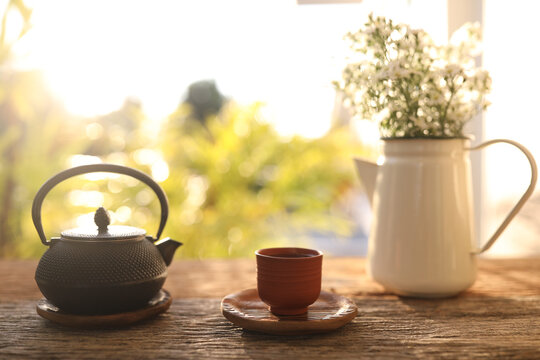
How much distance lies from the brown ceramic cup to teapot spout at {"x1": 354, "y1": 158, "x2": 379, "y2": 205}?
0.29 metres

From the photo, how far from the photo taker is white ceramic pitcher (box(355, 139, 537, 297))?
0.72 meters

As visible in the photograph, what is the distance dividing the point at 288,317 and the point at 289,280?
63 mm

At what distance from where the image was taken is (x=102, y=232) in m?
0.61

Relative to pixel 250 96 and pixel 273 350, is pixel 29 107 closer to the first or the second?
pixel 250 96

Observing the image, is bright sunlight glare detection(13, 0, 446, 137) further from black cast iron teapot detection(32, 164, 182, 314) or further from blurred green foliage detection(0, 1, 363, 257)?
black cast iron teapot detection(32, 164, 182, 314)

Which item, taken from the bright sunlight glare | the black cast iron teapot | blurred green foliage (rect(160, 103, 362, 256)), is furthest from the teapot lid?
blurred green foliage (rect(160, 103, 362, 256))

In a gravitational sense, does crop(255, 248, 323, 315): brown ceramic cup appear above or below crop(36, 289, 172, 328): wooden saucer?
above

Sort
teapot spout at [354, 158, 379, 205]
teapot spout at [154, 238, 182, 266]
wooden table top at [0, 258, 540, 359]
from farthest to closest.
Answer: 1. teapot spout at [354, 158, 379, 205]
2. teapot spout at [154, 238, 182, 266]
3. wooden table top at [0, 258, 540, 359]

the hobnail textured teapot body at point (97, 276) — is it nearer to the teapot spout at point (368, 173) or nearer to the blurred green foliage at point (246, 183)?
the teapot spout at point (368, 173)

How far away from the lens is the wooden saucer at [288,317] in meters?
0.56

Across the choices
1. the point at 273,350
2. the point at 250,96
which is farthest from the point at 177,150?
the point at 273,350

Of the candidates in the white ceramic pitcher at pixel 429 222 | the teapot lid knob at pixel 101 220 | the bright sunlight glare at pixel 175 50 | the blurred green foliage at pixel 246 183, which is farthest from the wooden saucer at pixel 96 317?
the blurred green foliage at pixel 246 183

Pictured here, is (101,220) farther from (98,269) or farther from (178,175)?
(178,175)

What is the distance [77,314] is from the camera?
595 mm
